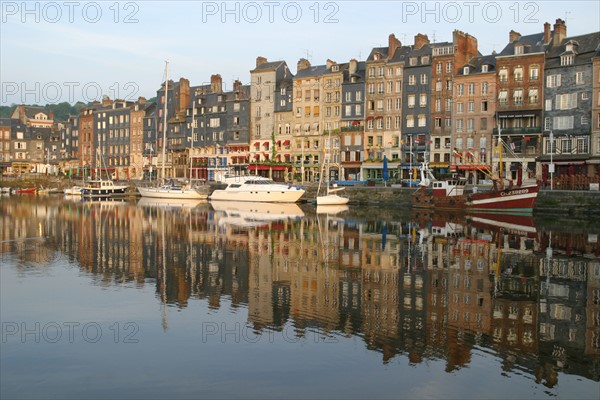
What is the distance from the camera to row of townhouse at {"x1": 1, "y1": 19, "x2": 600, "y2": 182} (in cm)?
6209

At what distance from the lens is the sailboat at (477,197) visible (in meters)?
47.7

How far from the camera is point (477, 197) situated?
50.9 meters

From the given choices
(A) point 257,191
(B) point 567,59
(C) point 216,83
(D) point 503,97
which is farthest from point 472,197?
(C) point 216,83

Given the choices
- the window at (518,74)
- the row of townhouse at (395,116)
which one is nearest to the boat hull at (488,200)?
the row of townhouse at (395,116)

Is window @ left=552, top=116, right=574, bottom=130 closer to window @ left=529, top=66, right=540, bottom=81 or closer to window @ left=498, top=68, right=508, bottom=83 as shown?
window @ left=529, top=66, right=540, bottom=81

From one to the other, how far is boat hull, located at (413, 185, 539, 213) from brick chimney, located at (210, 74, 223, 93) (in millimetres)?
50798

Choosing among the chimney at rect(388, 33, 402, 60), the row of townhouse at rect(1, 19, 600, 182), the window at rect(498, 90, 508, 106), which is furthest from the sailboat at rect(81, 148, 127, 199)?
the window at rect(498, 90, 508, 106)

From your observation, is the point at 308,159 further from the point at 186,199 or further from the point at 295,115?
the point at 186,199

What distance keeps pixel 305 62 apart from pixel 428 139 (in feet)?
78.4

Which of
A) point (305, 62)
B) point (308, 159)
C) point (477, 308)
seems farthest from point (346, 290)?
point (305, 62)

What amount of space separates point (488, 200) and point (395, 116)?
29093 millimetres

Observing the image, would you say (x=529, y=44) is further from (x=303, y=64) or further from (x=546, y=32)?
(x=303, y=64)

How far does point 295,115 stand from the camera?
86.6 meters

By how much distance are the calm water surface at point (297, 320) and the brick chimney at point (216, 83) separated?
71.9 m
